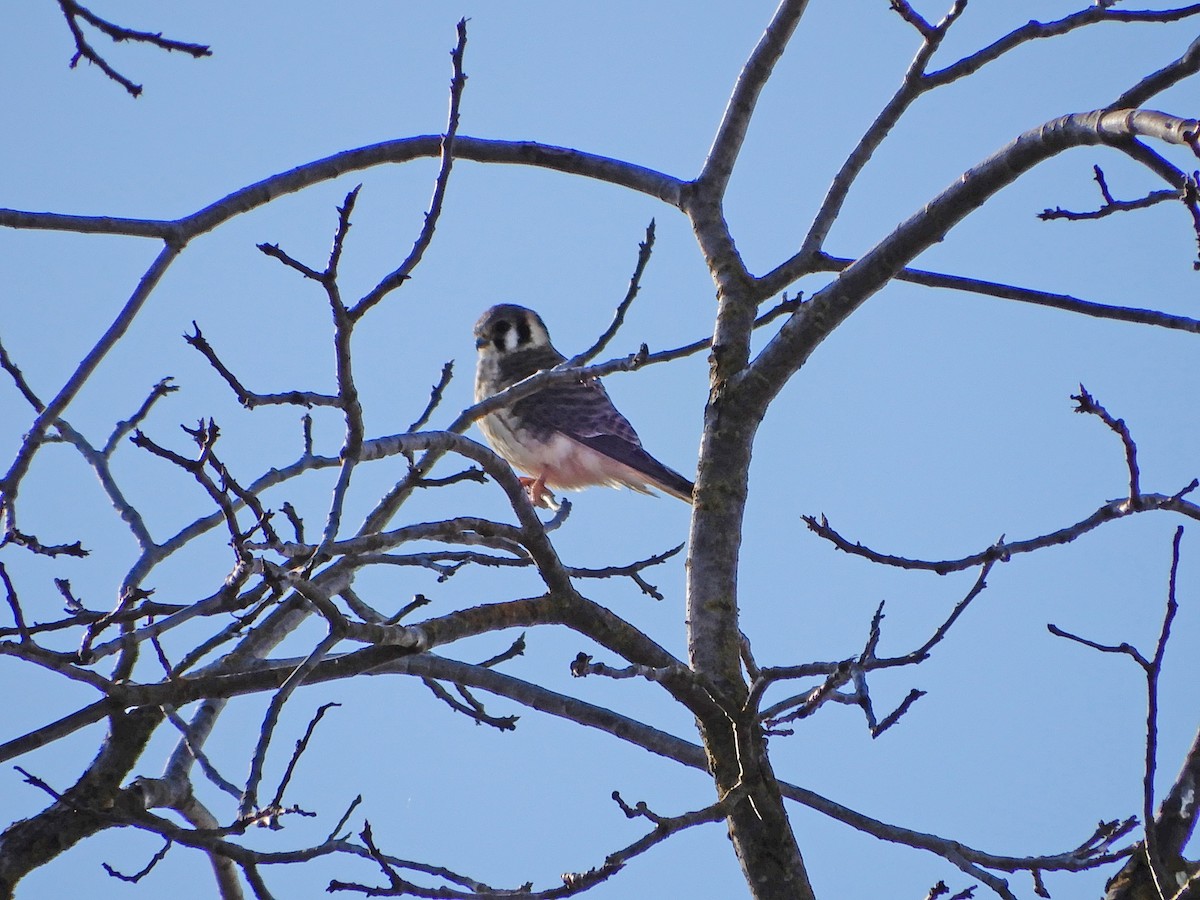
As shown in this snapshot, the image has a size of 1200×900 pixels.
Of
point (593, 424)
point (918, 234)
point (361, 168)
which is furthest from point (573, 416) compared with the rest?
point (918, 234)

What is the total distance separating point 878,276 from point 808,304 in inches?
5.7

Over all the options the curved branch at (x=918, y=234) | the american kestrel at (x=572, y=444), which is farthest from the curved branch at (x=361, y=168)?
the american kestrel at (x=572, y=444)

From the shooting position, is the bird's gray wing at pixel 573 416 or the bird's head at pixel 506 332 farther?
the bird's head at pixel 506 332

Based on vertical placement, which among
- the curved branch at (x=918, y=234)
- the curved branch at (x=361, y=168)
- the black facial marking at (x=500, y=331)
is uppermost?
the black facial marking at (x=500, y=331)

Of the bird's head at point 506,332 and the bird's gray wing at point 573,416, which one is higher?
the bird's head at point 506,332

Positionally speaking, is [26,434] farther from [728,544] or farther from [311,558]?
[728,544]

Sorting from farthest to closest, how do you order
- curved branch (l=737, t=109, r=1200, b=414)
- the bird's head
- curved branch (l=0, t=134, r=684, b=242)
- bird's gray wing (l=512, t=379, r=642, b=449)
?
the bird's head < bird's gray wing (l=512, t=379, r=642, b=449) < curved branch (l=0, t=134, r=684, b=242) < curved branch (l=737, t=109, r=1200, b=414)

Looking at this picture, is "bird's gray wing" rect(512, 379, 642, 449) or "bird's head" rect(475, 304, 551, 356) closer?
"bird's gray wing" rect(512, 379, 642, 449)

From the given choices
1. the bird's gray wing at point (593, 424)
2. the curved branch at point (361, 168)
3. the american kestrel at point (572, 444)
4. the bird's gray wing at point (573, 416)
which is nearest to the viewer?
the curved branch at point (361, 168)

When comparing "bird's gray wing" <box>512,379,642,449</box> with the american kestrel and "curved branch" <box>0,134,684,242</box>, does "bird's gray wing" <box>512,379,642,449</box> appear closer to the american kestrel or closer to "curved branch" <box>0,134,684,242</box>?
the american kestrel

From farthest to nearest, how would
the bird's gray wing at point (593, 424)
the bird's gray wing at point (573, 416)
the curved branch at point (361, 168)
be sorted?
the bird's gray wing at point (573, 416) < the bird's gray wing at point (593, 424) < the curved branch at point (361, 168)

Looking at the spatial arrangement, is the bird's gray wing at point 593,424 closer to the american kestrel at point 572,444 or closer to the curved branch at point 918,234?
the american kestrel at point 572,444

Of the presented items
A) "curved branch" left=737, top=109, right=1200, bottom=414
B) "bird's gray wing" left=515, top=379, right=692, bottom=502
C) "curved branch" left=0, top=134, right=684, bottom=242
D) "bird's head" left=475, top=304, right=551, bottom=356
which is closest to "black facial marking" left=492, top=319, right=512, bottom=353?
"bird's head" left=475, top=304, right=551, bottom=356

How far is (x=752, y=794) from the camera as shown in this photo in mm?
2279
